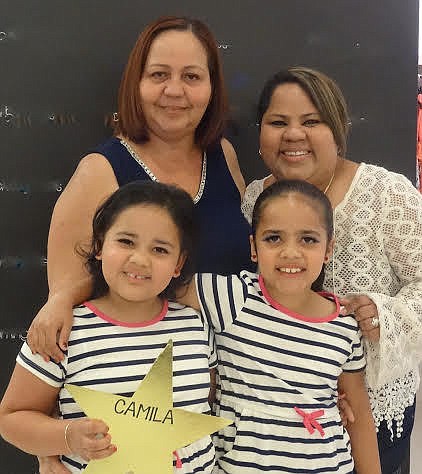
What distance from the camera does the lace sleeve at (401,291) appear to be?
4.59 feet

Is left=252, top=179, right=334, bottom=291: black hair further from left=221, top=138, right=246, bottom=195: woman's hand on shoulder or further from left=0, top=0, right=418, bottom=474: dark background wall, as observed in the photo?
left=0, top=0, right=418, bottom=474: dark background wall

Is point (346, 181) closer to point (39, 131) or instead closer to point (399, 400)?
point (399, 400)

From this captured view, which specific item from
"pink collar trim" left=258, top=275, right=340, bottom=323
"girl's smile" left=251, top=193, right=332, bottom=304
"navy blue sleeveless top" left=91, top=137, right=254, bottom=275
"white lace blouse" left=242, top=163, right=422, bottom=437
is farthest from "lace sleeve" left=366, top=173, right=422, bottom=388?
"navy blue sleeveless top" left=91, top=137, right=254, bottom=275

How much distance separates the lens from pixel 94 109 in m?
1.84

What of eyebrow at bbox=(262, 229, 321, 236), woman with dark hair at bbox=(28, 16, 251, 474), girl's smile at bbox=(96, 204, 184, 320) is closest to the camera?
girl's smile at bbox=(96, 204, 184, 320)

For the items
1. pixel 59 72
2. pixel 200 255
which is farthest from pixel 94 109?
pixel 200 255

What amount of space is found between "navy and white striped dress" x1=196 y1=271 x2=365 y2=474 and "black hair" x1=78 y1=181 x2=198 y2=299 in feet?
0.23

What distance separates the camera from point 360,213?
5.10 feet

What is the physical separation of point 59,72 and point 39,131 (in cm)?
19

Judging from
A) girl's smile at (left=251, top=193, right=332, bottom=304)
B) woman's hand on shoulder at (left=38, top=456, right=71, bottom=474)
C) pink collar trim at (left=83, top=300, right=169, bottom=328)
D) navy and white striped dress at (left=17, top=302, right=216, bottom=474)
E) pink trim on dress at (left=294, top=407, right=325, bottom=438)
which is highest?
girl's smile at (left=251, top=193, right=332, bottom=304)

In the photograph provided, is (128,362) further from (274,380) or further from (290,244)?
(290,244)

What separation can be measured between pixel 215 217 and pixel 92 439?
0.71m

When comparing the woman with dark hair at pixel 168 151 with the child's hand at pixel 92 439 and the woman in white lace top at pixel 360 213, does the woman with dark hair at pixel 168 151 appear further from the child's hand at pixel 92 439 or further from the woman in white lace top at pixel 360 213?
the child's hand at pixel 92 439

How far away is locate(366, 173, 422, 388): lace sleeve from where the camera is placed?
1.40m
